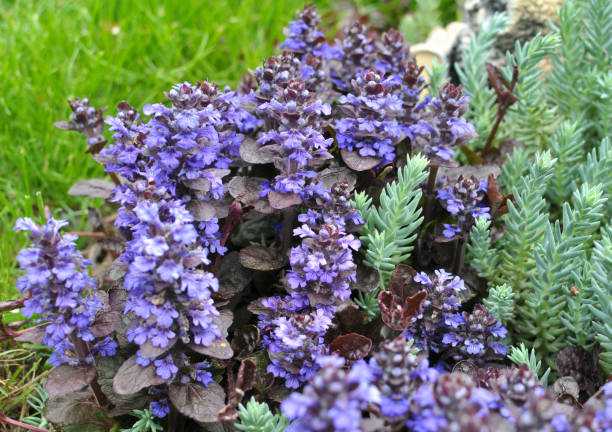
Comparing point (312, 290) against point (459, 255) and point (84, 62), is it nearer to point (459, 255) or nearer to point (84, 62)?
point (459, 255)

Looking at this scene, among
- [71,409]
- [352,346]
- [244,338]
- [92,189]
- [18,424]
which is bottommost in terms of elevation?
[18,424]

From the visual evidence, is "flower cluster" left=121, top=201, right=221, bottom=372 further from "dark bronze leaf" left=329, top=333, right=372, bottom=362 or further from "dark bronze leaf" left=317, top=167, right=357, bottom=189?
"dark bronze leaf" left=317, top=167, right=357, bottom=189

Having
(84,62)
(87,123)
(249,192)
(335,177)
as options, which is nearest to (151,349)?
(249,192)

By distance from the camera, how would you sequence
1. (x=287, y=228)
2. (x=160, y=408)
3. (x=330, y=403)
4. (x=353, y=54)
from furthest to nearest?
1. (x=353, y=54)
2. (x=287, y=228)
3. (x=160, y=408)
4. (x=330, y=403)

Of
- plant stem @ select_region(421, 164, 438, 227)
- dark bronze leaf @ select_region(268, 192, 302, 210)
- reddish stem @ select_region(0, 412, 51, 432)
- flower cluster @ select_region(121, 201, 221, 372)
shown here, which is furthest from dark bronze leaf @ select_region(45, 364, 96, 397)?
plant stem @ select_region(421, 164, 438, 227)

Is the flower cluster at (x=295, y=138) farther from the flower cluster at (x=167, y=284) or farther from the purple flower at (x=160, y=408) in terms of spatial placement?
the purple flower at (x=160, y=408)

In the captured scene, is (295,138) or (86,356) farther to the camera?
Result: (295,138)

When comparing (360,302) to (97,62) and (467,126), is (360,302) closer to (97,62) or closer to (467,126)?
(467,126)
